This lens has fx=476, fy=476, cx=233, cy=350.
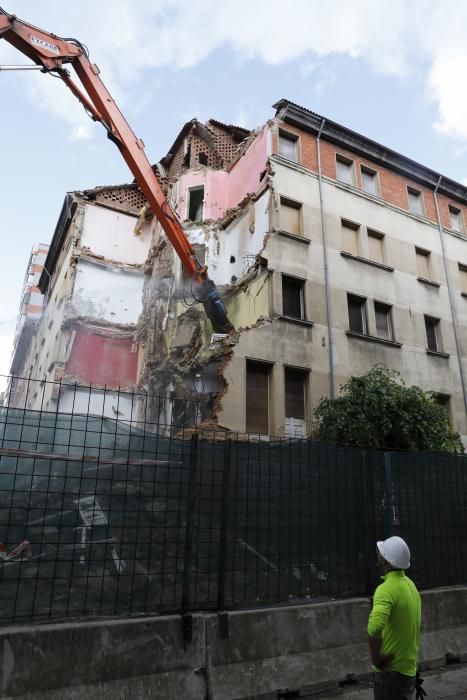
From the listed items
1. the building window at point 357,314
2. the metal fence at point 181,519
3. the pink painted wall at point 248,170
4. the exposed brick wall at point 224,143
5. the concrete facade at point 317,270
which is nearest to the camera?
the metal fence at point 181,519

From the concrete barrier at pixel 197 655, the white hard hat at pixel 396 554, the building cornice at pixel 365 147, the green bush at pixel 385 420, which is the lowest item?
the concrete barrier at pixel 197 655

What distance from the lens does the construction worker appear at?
3.20 meters

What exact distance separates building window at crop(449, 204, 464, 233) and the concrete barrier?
19412mm

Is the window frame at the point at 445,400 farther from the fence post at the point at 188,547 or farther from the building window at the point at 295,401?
the fence post at the point at 188,547

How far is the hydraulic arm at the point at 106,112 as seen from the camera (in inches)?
537

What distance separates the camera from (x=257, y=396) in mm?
14352

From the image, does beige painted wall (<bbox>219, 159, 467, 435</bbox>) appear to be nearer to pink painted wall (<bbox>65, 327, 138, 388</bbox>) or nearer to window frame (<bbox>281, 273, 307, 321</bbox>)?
window frame (<bbox>281, 273, 307, 321</bbox>)

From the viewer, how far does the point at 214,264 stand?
59.4 feet

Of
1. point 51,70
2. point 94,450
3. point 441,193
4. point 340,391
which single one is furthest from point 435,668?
point 441,193

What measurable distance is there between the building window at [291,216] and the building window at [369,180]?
4116mm

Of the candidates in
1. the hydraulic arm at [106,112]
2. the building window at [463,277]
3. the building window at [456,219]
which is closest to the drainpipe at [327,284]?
the hydraulic arm at [106,112]

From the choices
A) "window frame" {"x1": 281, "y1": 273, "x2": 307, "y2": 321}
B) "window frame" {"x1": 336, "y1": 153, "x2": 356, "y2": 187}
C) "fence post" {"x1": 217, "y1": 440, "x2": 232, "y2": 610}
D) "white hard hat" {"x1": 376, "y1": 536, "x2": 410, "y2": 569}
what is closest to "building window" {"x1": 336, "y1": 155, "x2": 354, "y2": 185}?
"window frame" {"x1": 336, "y1": 153, "x2": 356, "y2": 187}

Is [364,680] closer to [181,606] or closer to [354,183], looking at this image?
[181,606]

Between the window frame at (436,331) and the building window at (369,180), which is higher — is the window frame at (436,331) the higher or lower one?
the lower one
